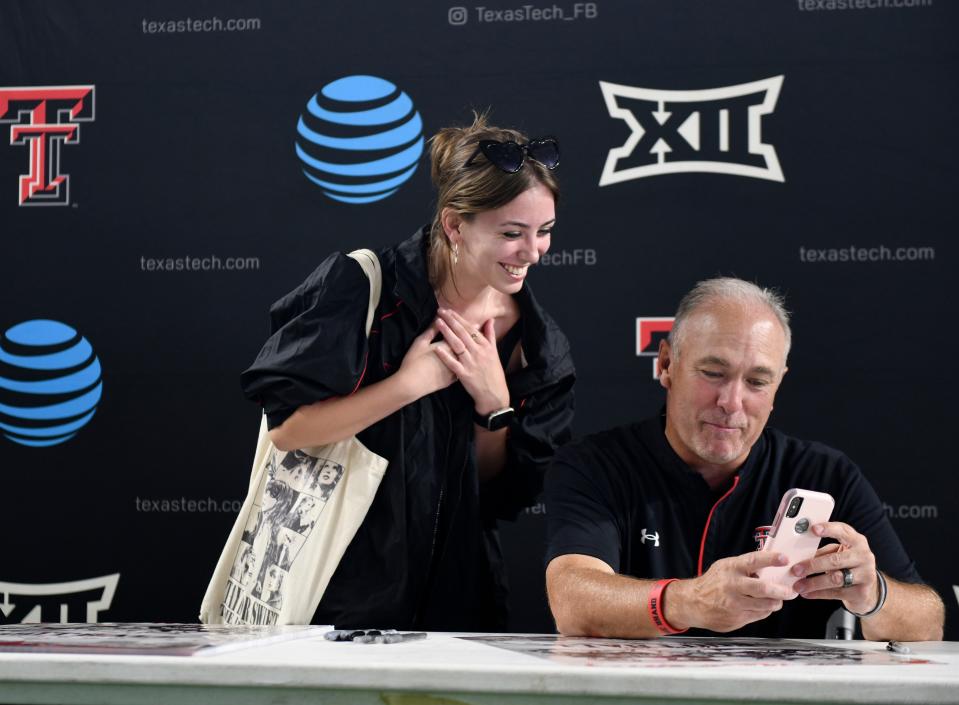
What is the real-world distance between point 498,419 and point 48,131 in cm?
178

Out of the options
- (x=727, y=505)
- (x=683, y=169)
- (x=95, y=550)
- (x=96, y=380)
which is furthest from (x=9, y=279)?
(x=727, y=505)

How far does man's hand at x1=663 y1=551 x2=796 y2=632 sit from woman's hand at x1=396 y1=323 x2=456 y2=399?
0.69 meters

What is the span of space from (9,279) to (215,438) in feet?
2.60

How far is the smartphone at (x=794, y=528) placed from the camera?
158cm

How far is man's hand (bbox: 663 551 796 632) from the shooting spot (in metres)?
1.57

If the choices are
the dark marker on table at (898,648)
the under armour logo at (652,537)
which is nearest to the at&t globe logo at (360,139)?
the under armour logo at (652,537)

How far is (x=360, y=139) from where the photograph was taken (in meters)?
2.99

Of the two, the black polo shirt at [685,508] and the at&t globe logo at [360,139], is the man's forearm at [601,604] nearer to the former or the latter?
the black polo shirt at [685,508]

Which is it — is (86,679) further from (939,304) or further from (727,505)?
(939,304)

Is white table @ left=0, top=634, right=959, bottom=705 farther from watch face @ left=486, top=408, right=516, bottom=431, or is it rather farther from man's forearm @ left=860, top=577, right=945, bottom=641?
watch face @ left=486, top=408, right=516, bottom=431

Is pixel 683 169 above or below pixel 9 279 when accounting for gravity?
above

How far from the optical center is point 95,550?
118 inches

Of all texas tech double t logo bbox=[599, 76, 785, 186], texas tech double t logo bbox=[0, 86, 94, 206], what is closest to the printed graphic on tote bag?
texas tech double t logo bbox=[599, 76, 785, 186]

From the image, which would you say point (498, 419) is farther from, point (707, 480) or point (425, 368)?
point (707, 480)
